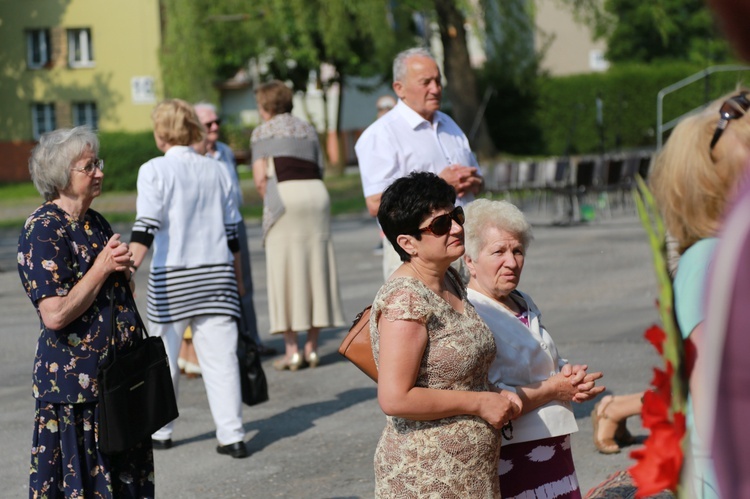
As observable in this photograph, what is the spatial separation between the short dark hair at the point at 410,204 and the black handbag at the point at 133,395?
1367mm

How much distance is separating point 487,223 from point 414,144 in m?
2.33

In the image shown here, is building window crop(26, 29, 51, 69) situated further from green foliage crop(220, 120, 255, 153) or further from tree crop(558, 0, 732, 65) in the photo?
tree crop(558, 0, 732, 65)

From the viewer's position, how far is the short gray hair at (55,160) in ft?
15.7

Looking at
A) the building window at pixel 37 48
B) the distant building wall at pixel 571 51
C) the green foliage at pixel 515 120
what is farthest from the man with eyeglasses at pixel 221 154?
the distant building wall at pixel 571 51

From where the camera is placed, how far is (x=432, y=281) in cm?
392

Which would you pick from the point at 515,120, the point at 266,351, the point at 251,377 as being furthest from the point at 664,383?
the point at 515,120

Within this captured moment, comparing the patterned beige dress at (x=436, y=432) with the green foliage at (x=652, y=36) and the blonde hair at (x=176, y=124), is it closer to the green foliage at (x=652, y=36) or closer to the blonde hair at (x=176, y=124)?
the blonde hair at (x=176, y=124)

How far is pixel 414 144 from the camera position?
22.1 ft

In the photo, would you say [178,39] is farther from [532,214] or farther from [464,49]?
[532,214]

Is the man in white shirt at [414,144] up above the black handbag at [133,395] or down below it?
above

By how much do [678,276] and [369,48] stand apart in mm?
35913

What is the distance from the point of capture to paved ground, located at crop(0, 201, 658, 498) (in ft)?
21.6

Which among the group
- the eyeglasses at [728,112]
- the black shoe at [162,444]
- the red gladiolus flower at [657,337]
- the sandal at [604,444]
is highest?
the eyeglasses at [728,112]

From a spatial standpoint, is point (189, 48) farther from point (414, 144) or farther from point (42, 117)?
point (414, 144)
